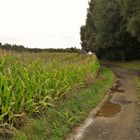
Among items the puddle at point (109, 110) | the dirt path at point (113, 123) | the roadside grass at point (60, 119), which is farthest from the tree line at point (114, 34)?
the roadside grass at point (60, 119)

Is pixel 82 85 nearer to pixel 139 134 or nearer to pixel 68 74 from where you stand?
pixel 68 74

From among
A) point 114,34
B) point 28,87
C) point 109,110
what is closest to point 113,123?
point 109,110

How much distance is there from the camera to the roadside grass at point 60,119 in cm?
882

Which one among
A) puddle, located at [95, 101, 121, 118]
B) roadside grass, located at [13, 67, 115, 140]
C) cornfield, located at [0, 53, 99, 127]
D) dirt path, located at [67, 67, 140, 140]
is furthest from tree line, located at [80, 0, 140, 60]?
cornfield, located at [0, 53, 99, 127]

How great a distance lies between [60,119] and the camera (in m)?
10.6

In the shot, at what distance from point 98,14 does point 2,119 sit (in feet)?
141

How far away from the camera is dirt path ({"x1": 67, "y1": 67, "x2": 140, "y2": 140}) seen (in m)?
9.55

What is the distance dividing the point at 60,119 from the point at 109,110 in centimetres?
310

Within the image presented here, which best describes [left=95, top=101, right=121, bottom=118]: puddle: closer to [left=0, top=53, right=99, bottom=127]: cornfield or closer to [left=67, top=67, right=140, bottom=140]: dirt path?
[left=67, top=67, right=140, bottom=140]: dirt path

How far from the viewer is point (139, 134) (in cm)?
977

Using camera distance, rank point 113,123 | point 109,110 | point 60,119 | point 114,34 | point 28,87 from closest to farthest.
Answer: point 28,87
point 60,119
point 113,123
point 109,110
point 114,34

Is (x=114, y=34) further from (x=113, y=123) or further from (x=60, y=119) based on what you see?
(x=60, y=119)

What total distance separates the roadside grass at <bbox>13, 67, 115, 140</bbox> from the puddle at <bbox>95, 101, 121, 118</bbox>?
0.37 meters

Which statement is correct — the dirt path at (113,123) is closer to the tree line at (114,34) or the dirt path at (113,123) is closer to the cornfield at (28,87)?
the cornfield at (28,87)
